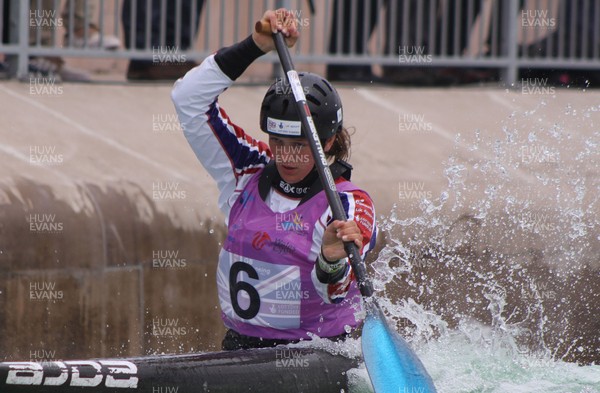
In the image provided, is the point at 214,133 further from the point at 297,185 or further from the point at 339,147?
the point at 339,147

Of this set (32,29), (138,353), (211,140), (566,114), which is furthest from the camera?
(566,114)

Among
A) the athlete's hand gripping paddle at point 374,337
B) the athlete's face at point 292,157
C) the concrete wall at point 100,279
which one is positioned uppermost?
the athlete's face at point 292,157

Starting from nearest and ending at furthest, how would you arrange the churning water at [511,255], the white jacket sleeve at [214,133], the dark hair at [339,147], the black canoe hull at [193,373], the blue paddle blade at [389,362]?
the black canoe hull at [193,373], the blue paddle blade at [389,362], the white jacket sleeve at [214,133], the dark hair at [339,147], the churning water at [511,255]

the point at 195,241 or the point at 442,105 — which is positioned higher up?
the point at 442,105

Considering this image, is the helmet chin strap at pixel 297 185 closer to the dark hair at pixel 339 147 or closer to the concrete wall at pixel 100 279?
the dark hair at pixel 339 147

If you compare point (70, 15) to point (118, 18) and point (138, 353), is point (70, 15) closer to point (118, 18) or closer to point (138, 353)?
point (118, 18)

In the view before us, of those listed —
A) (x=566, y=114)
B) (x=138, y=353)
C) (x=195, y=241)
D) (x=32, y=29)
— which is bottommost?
(x=138, y=353)

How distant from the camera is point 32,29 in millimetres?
8836

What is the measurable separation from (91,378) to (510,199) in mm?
4807

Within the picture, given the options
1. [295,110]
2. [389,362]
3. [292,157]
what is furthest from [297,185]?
[389,362]

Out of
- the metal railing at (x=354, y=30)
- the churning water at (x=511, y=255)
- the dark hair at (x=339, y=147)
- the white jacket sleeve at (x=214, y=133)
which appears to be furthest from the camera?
the metal railing at (x=354, y=30)

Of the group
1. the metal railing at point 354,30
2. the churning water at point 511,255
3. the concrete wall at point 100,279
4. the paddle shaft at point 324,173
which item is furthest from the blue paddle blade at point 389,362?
the metal railing at point 354,30

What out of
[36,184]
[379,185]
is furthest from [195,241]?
[379,185]

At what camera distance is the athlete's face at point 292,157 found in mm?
4785
